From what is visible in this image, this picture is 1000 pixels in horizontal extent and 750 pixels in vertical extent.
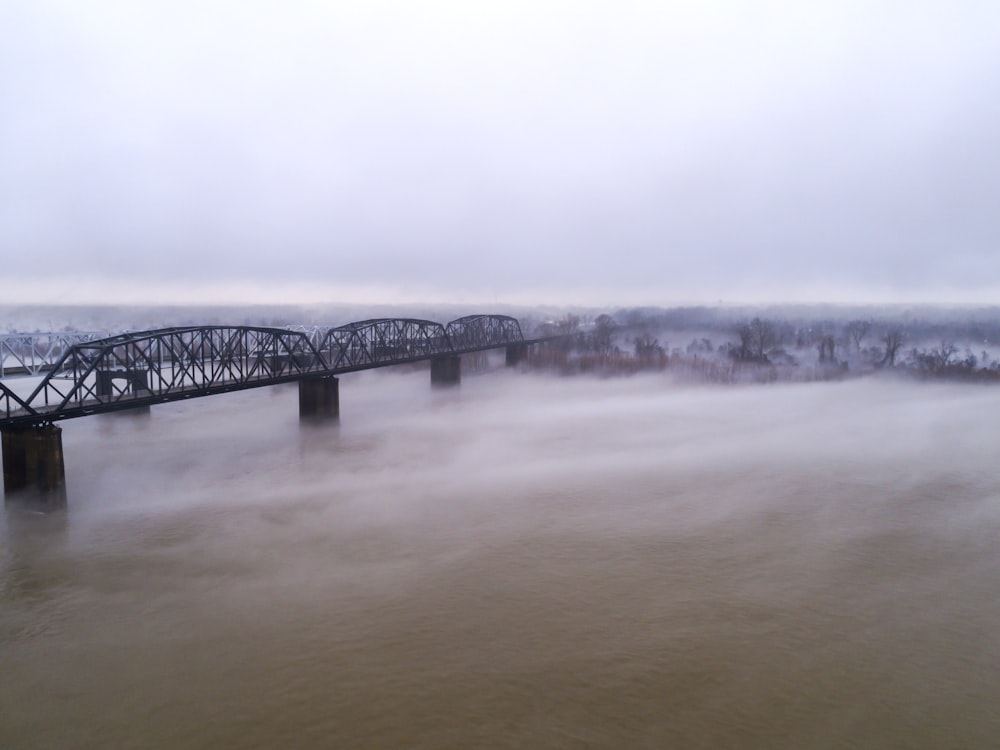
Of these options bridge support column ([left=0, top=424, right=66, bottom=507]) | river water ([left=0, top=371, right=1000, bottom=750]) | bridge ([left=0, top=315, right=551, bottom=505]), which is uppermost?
bridge ([left=0, top=315, right=551, bottom=505])

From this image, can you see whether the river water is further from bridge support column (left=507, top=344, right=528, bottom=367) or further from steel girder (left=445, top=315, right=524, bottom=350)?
bridge support column (left=507, top=344, right=528, bottom=367)

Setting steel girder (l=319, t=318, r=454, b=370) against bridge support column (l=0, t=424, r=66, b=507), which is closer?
bridge support column (l=0, t=424, r=66, b=507)

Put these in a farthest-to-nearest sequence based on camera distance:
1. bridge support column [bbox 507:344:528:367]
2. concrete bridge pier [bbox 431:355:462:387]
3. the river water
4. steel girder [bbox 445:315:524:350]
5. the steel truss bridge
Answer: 1. bridge support column [bbox 507:344:528:367]
2. steel girder [bbox 445:315:524:350]
3. concrete bridge pier [bbox 431:355:462:387]
4. the steel truss bridge
5. the river water

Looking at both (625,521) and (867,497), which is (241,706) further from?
(867,497)

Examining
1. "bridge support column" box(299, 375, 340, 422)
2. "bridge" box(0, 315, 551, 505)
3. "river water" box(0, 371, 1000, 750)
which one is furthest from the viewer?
"bridge support column" box(299, 375, 340, 422)

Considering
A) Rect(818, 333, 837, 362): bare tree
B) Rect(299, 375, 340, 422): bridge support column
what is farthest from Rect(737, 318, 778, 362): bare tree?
Rect(299, 375, 340, 422): bridge support column

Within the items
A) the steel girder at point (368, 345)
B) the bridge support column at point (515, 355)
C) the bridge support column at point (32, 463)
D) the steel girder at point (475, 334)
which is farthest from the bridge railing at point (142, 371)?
the bridge support column at point (515, 355)

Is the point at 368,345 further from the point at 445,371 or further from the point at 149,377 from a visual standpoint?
the point at 149,377
